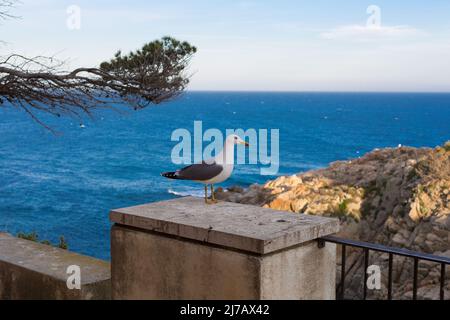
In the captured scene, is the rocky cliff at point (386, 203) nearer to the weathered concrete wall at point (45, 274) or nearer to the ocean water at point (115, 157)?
the ocean water at point (115, 157)

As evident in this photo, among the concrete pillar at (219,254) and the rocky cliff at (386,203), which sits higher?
the concrete pillar at (219,254)

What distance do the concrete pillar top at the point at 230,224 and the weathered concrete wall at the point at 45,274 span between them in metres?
0.72

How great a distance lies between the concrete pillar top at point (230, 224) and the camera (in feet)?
10.9

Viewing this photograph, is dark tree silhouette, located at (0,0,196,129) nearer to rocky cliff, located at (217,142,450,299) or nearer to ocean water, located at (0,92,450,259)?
ocean water, located at (0,92,450,259)

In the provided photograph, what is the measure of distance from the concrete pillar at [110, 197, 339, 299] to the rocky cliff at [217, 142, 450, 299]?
1159 centimetres

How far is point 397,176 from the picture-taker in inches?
939

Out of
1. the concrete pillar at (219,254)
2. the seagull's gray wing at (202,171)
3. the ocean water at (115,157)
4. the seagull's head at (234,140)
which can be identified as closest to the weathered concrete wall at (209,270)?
the concrete pillar at (219,254)

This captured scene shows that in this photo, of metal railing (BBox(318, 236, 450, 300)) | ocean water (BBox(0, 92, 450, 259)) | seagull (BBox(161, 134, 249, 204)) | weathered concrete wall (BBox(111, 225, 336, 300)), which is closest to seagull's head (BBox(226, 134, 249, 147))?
seagull (BBox(161, 134, 249, 204))

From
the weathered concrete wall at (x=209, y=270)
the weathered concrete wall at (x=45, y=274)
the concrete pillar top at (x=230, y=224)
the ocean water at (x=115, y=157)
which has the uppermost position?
the concrete pillar top at (x=230, y=224)

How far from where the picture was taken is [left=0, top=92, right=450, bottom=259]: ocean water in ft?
127

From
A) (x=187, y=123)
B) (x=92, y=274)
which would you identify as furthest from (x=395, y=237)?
(x=187, y=123)

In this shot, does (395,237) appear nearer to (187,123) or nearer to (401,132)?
(401,132)
